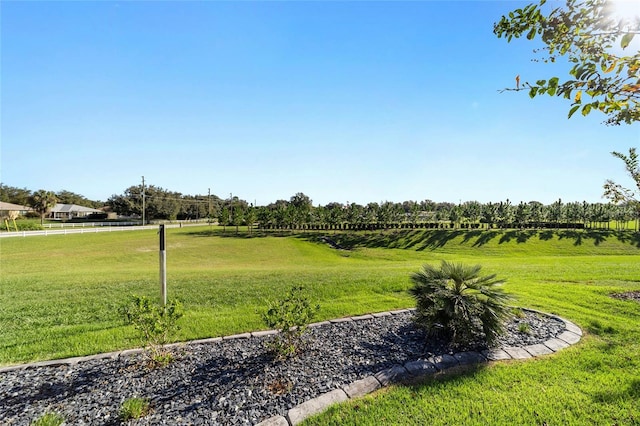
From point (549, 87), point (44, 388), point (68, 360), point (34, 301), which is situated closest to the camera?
point (549, 87)

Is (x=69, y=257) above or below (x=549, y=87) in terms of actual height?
below

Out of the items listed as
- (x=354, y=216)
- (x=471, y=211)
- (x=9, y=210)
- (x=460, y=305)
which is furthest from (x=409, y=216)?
(x=9, y=210)

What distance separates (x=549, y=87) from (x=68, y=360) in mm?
5393

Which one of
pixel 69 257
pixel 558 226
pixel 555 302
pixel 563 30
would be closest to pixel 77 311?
pixel 563 30

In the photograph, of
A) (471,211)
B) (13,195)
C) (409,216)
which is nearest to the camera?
(471,211)

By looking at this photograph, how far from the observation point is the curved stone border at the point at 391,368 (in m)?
2.58

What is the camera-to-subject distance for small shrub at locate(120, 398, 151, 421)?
2498 millimetres

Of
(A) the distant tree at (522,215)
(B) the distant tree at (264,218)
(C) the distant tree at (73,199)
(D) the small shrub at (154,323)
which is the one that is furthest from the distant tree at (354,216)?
(C) the distant tree at (73,199)

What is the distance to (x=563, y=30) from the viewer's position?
221cm

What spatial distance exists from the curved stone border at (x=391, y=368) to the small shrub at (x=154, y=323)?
0.40 metres

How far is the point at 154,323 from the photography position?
338cm

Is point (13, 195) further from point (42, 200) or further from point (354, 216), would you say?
point (354, 216)

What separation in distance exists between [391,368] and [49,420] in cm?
311

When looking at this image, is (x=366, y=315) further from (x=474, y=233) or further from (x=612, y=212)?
(x=612, y=212)
